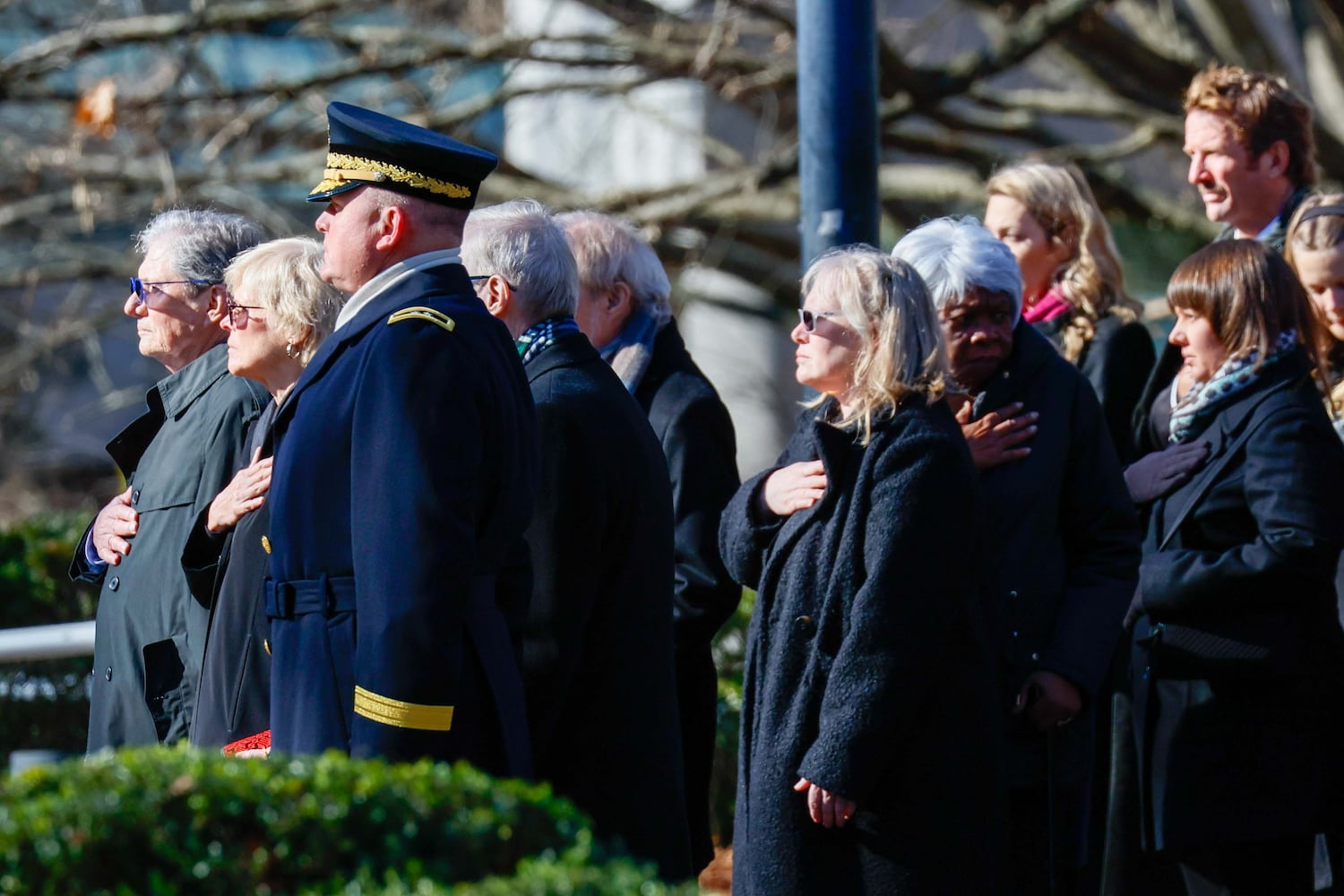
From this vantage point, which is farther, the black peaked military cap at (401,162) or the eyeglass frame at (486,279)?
the eyeglass frame at (486,279)

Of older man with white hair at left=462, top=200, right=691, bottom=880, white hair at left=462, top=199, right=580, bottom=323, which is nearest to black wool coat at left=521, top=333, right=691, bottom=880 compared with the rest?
older man with white hair at left=462, top=200, right=691, bottom=880

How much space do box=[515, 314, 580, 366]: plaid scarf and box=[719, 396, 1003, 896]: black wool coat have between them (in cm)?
66

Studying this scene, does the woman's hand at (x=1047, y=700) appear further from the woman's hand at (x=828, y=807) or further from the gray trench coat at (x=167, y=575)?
the gray trench coat at (x=167, y=575)

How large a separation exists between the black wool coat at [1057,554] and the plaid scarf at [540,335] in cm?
100

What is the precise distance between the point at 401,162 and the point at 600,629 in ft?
3.49

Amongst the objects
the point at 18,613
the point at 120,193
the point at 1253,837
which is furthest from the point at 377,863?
the point at 120,193

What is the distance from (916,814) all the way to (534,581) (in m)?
0.92

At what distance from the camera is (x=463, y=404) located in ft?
10.7

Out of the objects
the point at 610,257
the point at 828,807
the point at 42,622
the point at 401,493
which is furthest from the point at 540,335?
the point at 42,622

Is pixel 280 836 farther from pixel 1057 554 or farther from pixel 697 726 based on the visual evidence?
pixel 697 726

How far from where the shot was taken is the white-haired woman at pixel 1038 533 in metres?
4.02

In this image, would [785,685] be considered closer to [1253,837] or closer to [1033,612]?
[1033,612]

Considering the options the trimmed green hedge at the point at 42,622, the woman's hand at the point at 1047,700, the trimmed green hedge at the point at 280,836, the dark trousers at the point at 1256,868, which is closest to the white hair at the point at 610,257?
the woman's hand at the point at 1047,700

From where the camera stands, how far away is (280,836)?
2.27m
